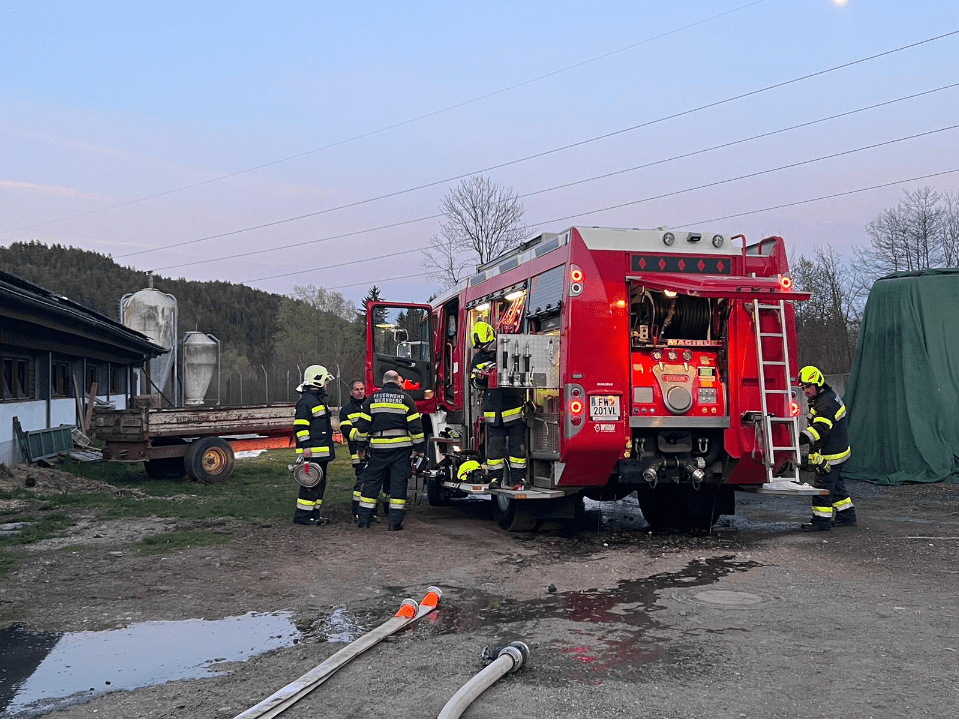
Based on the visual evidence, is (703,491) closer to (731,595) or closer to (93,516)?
Result: (731,595)

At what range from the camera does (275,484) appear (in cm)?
1520

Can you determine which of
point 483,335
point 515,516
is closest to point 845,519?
point 515,516

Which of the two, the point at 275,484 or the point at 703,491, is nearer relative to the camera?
the point at 703,491

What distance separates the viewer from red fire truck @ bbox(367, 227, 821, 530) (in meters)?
8.77

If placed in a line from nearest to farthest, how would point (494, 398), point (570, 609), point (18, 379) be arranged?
point (570, 609), point (494, 398), point (18, 379)

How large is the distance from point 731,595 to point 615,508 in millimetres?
5785

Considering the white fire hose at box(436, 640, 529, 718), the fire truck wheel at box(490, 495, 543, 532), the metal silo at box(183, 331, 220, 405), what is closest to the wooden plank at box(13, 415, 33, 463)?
the fire truck wheel at box(490, 495, 543, 532)

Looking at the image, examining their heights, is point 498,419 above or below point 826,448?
above

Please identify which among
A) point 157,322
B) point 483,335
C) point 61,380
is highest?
point 157,322

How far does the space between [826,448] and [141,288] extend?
2768 inches

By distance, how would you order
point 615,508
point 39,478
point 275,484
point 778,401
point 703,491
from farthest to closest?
point 275,484, point 39,478, point 615,508, point 703,491, point 778,401

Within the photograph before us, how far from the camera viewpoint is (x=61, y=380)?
812 inches

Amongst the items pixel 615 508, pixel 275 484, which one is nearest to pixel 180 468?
pixel 275 484

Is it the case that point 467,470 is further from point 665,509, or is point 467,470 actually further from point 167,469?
point 167,469
